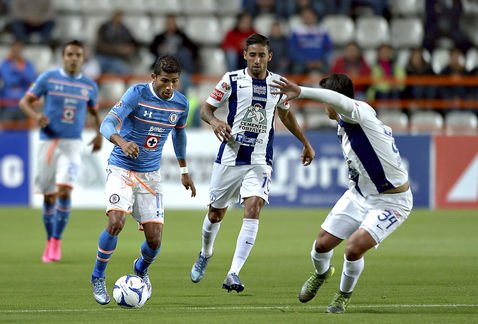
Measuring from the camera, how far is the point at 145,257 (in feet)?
33.0

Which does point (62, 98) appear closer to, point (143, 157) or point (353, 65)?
point (143, 157)

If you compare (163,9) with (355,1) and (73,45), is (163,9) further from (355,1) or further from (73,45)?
(73,45)

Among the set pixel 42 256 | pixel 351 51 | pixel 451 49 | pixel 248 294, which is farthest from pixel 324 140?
pixel 248 294

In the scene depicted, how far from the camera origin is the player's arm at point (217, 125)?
10.4m

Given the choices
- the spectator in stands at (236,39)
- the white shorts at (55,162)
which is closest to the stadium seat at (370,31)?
the spectator in stands at (236,39)

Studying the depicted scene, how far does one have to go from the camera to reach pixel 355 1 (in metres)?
24.4

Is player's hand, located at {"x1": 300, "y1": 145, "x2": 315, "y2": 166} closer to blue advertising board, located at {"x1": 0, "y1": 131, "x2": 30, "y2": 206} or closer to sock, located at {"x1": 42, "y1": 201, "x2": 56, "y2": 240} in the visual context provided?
sock, located at {"x1": 42, "y1": 201, "x2": 56, "y2": 240}

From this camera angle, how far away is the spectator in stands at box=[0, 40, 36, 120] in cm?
2067

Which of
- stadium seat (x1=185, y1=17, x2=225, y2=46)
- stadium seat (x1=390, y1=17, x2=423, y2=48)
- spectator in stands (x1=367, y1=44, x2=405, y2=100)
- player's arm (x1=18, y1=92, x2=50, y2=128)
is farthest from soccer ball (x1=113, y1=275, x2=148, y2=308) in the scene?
stadium seat (x1=390, y1=17, x2=423, y2=48)

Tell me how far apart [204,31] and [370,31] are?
379 centimetres

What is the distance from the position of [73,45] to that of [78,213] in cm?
708

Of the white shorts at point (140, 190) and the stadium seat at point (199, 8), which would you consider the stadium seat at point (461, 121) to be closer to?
the stadium seat at point (199, 8)

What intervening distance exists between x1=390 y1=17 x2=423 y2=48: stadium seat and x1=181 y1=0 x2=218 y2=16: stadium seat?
14.0 feet

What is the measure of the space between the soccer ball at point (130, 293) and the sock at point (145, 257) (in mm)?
879
